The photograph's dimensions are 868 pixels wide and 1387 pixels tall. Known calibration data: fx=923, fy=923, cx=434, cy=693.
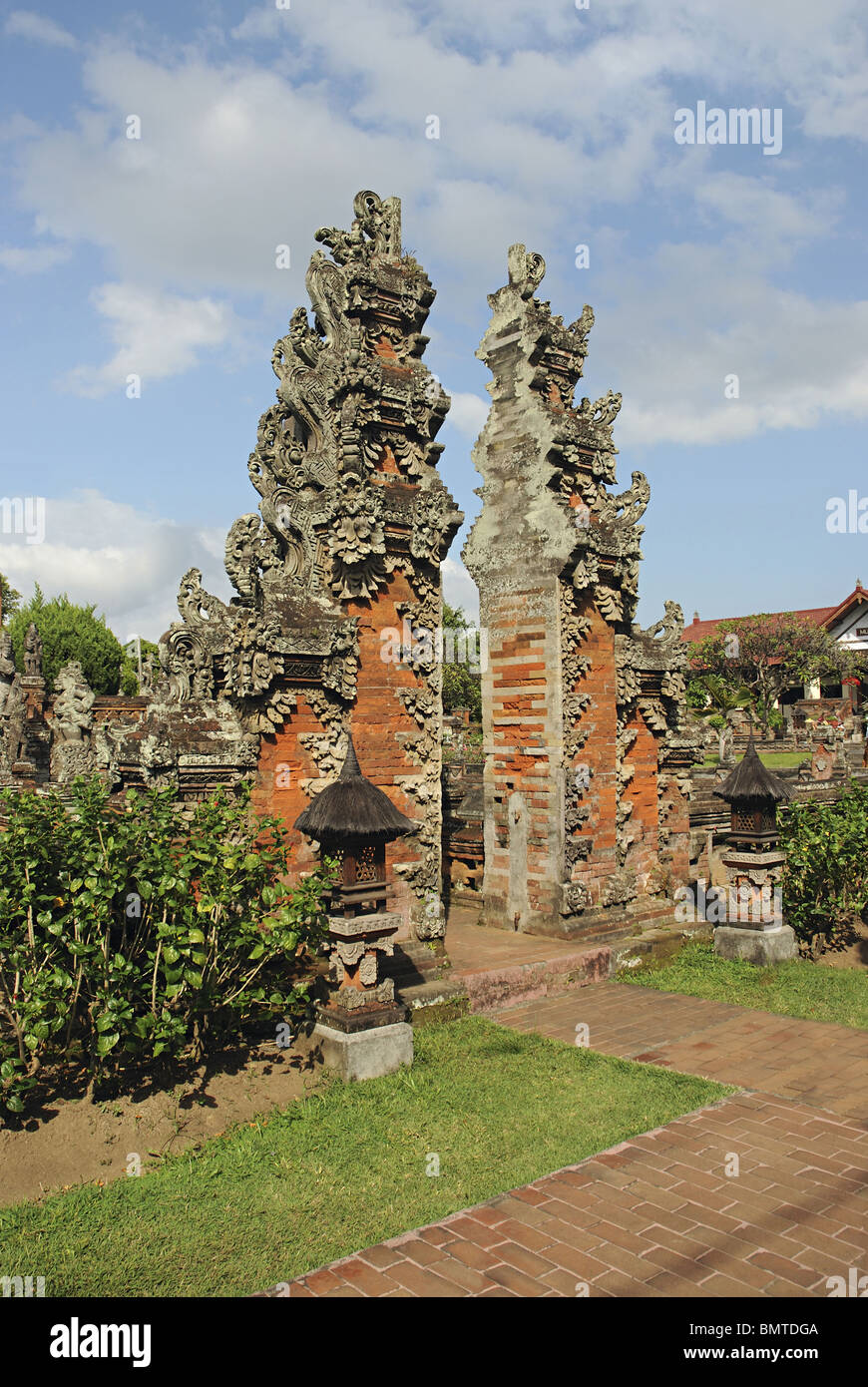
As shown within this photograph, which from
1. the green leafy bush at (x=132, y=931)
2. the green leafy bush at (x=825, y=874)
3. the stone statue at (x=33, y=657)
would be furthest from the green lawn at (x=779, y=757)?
the green leafy bush at (x=132, y=931)

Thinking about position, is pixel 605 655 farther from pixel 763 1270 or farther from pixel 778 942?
pixel 763 1270

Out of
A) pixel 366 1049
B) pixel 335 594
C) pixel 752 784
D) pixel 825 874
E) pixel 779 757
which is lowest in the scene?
pixel 366 1049

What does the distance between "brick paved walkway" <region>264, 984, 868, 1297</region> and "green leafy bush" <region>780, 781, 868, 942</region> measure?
427cm

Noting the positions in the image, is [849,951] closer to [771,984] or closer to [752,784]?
[771,984]

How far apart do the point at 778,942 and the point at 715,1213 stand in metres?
6.58

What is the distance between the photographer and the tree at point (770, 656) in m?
53.1

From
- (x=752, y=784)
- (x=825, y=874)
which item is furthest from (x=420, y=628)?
(x=825, y=874)

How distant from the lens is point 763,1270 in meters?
4.79

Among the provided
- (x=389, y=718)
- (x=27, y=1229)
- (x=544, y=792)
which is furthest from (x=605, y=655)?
(x=27, y=1229)

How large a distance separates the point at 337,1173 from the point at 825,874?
27.4 ft

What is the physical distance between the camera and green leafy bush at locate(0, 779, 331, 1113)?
6.12 m

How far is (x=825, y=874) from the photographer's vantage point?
1191 centimetres
